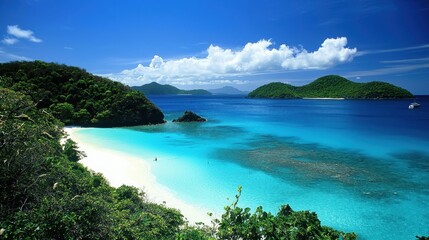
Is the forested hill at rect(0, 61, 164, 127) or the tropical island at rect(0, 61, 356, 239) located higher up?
the forested hill at rect(0, 61, 164, 127)

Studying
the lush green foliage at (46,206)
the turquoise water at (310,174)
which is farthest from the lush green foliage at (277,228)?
the turquoise water at (310,174)

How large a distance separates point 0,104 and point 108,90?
45475 mm

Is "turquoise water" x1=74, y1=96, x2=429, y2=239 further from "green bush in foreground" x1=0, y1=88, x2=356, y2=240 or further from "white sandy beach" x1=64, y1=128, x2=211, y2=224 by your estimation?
"green bush in foreground" x1=0, y1=88, x2=356, y2=240

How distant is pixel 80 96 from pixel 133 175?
36.7 m

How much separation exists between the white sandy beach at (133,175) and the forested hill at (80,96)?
19.2 m

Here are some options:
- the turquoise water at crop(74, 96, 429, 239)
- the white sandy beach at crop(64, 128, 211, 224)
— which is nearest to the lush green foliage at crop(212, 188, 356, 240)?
the white sandy beach at crop(64, 128, 211, 224)

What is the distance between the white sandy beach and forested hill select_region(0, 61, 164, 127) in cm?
1915

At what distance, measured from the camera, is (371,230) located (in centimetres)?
1319

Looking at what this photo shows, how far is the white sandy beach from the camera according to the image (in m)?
15.2

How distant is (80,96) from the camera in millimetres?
50125

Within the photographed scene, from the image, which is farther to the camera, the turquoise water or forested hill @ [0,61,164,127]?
forested hill @ [0,61,164,127]

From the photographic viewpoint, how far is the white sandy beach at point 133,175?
50.0 ft

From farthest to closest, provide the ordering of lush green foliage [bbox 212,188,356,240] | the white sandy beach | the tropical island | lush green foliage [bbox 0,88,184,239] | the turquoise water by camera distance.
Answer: the white sandy beach → the turquoise water → lush green foliage [bbox 212,188,356,240] → the tropical island → lush green foliage [bbox 0,88,184,239]

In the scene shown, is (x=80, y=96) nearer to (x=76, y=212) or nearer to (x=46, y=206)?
(x=46, y=206)
